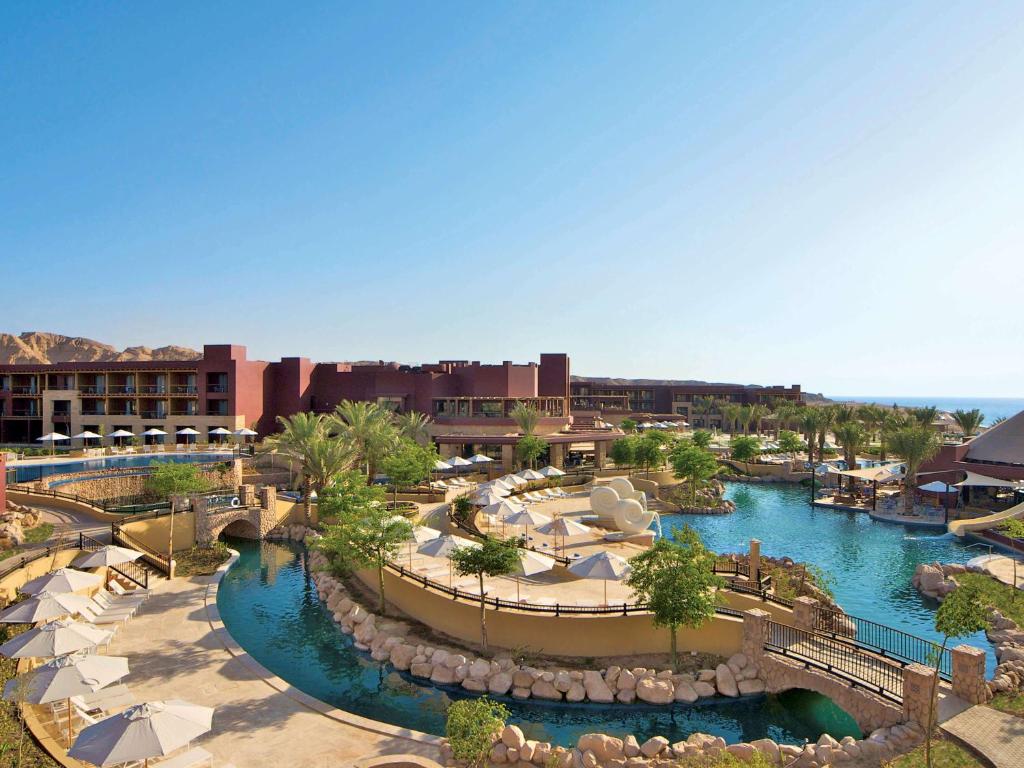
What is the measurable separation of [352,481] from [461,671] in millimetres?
12548

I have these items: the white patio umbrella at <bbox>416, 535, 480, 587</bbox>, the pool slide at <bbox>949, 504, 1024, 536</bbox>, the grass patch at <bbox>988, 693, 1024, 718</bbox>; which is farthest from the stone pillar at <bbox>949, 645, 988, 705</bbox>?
the pool slide at <bbox>949, 504, 1024, 536</bbox>

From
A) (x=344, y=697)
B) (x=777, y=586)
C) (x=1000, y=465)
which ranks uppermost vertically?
(x=1000, y=465)

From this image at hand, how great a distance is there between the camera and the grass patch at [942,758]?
12.2 meters

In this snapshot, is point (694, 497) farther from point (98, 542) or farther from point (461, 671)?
point (98, 542)

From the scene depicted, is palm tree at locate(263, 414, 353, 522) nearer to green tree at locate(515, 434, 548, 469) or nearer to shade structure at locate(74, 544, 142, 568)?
shade structure at locate(74, 544, 142, 568)

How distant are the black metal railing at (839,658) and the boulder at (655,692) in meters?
2.99

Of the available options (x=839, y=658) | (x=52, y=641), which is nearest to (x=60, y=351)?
(x=52, y=641)

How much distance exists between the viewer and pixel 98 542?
25.8 meters

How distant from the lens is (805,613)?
719 inches

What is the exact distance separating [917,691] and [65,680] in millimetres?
17646

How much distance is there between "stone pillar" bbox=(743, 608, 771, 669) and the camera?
17.6 metres

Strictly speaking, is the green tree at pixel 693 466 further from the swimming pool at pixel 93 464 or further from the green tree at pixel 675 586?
the swimming pool at pixel 93 464

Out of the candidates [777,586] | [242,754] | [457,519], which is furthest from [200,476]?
[777,586]

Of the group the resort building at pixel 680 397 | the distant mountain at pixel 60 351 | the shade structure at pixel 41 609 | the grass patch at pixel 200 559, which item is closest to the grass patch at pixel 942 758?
the shade structure at pixel 41 609
